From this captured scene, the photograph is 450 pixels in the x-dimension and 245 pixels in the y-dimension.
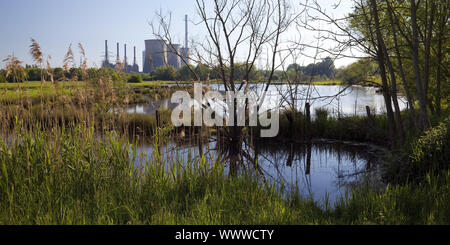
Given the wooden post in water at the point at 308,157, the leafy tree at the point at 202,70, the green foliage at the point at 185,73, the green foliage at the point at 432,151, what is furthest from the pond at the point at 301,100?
the green foliage at the point at 432,151

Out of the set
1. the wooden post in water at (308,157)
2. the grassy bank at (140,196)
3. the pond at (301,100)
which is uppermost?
the pond at (301,100)

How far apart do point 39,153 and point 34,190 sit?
0.50 metres

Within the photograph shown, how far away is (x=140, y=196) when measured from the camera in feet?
12.2

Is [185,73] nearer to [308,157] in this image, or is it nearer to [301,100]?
[301,100]

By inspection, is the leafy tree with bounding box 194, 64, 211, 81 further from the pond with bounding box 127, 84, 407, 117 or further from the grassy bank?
the grassy bank

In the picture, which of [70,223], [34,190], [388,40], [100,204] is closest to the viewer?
[70,223]

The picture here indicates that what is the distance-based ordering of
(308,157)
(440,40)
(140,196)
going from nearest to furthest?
1. (140,196)
2. (440,40)
3. (308,157)

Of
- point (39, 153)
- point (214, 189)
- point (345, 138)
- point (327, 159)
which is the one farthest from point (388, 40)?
point (39, 153)

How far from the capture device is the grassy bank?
3215 mm

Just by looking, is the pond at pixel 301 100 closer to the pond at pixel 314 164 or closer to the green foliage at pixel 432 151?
the pond at pixel 314 164

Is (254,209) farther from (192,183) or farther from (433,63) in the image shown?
(433,63)

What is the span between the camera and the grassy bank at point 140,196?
321cm

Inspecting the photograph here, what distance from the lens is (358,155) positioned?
7.81 m

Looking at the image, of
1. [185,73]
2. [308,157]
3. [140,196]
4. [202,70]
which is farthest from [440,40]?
[140,196]
